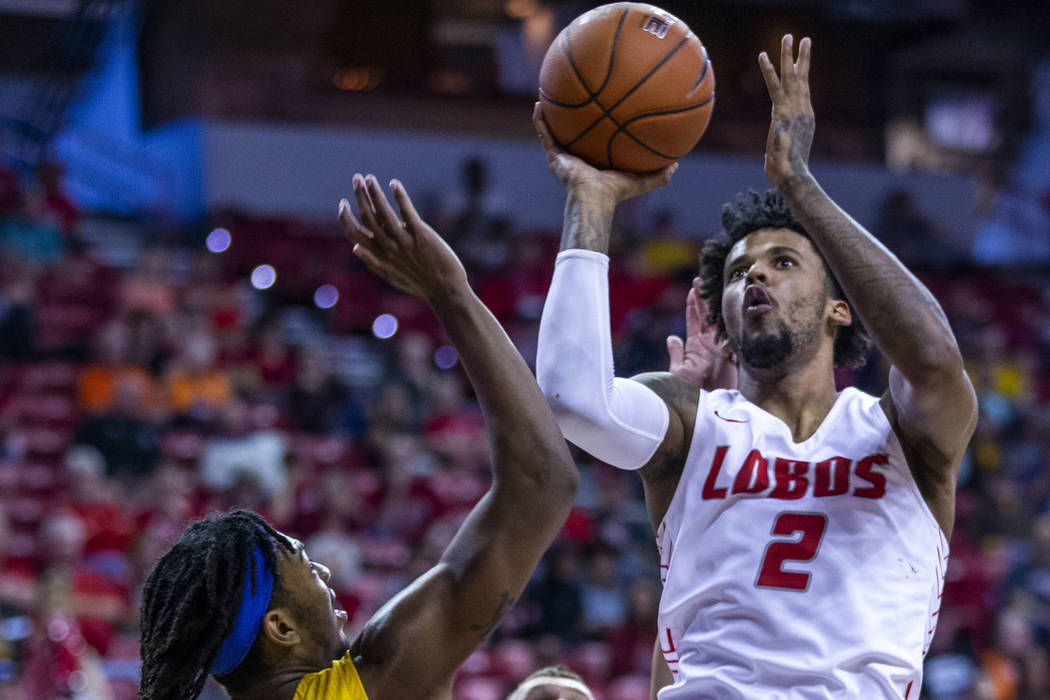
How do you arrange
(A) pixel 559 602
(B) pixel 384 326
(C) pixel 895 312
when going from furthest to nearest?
(B) pixel 384 326 → (A) pixel 559 602 → (C) pixel 895 312

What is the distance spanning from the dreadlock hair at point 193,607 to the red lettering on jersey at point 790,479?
3.61 ft

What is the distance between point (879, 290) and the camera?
106 inches

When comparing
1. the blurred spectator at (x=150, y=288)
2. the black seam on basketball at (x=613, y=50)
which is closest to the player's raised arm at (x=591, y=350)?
the black seam on basketball at (x=613, y=50)

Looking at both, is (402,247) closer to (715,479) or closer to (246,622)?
(246,622)

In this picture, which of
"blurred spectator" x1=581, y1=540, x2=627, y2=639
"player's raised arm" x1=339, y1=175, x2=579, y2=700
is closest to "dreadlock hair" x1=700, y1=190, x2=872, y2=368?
"player's raised arm" x1=339, y1=175, x2=579, y2=700

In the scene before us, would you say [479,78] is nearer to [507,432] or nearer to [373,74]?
[373,74]

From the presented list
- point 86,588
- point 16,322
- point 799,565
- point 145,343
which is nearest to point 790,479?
point 799,565

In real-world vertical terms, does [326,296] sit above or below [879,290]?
below

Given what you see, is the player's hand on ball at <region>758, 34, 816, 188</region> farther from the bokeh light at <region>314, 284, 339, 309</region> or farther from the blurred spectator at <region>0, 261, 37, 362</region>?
the bokeh light at <region>314, 284, 339, 309</region>

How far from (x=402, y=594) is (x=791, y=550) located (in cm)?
90

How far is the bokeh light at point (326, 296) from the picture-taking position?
1227 cm

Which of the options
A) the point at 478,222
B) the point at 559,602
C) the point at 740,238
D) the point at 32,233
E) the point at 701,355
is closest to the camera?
the point at 740,238

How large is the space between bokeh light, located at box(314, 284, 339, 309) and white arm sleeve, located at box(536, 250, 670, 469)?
9.63 metres

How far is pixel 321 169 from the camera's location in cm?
1417
